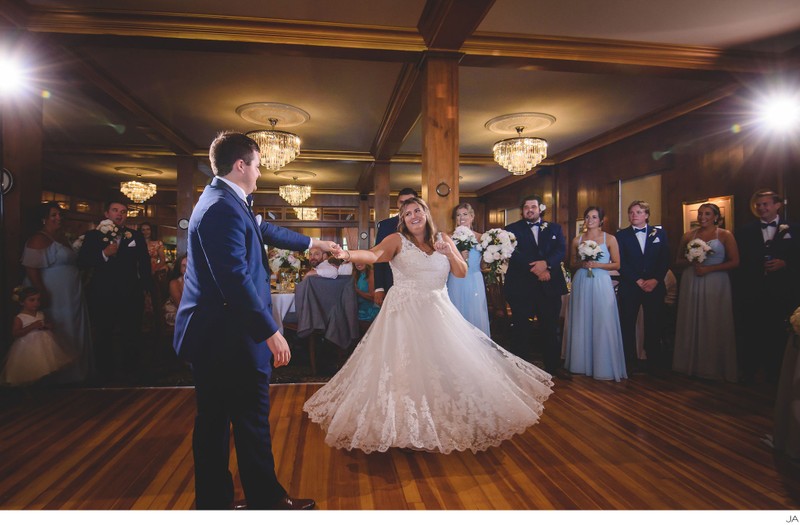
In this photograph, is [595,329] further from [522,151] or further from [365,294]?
[522,151]

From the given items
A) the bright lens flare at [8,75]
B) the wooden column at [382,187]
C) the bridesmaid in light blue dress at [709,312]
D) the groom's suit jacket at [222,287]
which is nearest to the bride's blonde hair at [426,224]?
the groom's suit jacket at [222,287]

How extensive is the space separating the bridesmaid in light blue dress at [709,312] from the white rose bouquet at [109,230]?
5.85 meters

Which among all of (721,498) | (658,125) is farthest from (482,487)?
(658,125)

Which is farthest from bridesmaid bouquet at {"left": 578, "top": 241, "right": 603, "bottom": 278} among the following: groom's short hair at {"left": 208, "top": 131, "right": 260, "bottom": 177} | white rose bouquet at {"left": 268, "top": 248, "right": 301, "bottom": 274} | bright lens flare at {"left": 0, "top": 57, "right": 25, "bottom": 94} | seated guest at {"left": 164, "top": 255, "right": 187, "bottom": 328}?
bright lens flare at {"left": 0, "top": 57, "right": 25, "bottom": 94}

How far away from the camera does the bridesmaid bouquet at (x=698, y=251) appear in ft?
14.3

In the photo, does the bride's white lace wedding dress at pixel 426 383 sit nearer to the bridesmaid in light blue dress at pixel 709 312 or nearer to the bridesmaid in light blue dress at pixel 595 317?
the bridesmaid in light blue dress at pixel 595 317

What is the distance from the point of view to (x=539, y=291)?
4.38 metres

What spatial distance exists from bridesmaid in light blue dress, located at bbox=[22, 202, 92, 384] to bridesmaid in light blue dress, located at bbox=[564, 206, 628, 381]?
4.91 meters

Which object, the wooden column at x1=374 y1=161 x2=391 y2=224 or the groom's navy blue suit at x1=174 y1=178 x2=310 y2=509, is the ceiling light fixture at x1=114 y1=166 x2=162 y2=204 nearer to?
the wooden column at x1=374 y1=161 x2=391 y2=224

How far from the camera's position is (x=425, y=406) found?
2467 millimetres

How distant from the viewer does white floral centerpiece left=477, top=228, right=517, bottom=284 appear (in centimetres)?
399

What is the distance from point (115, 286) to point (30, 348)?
83cm
